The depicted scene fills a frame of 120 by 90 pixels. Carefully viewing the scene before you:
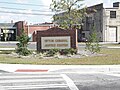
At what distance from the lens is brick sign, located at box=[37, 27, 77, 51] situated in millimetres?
26044

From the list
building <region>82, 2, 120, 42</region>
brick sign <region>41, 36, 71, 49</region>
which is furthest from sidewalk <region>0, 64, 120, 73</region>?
building <region>82, 2, 120, 42</region>

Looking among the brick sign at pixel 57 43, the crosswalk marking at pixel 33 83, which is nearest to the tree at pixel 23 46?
the brick sign at pixel 57 43

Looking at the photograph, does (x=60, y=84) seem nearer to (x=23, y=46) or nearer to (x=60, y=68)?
(x=60, y=68)

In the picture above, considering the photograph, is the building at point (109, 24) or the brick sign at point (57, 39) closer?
the brick sign at point (57, 39)

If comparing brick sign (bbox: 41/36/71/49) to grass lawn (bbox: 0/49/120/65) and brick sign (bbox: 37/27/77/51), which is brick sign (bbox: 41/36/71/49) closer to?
brick sign (bbox: 37/27/77/51)

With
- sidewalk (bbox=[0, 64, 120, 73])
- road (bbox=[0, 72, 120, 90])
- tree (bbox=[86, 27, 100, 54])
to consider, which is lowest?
sidewalk (bbox=[0, 64, 120, 73])

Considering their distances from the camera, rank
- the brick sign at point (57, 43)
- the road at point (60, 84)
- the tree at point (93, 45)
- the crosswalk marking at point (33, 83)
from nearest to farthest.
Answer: the road at point (60, 84)
the crosswalk marking at point (33, 83)
the brick sign at point (57, 43)
the tree at point (93, 45)

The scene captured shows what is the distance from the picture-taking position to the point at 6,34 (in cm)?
9269

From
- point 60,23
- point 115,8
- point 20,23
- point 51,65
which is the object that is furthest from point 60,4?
point 20,23

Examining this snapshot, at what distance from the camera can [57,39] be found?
2611 cm

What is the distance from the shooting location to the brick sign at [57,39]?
85.4 ft

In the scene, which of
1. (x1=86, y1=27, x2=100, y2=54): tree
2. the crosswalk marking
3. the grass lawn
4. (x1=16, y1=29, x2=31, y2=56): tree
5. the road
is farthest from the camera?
(x1=86, y1=27, x2=100, y2=54): tree

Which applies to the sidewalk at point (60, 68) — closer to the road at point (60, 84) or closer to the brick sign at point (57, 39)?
the road at point (60, 84)

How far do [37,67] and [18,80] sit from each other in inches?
187
